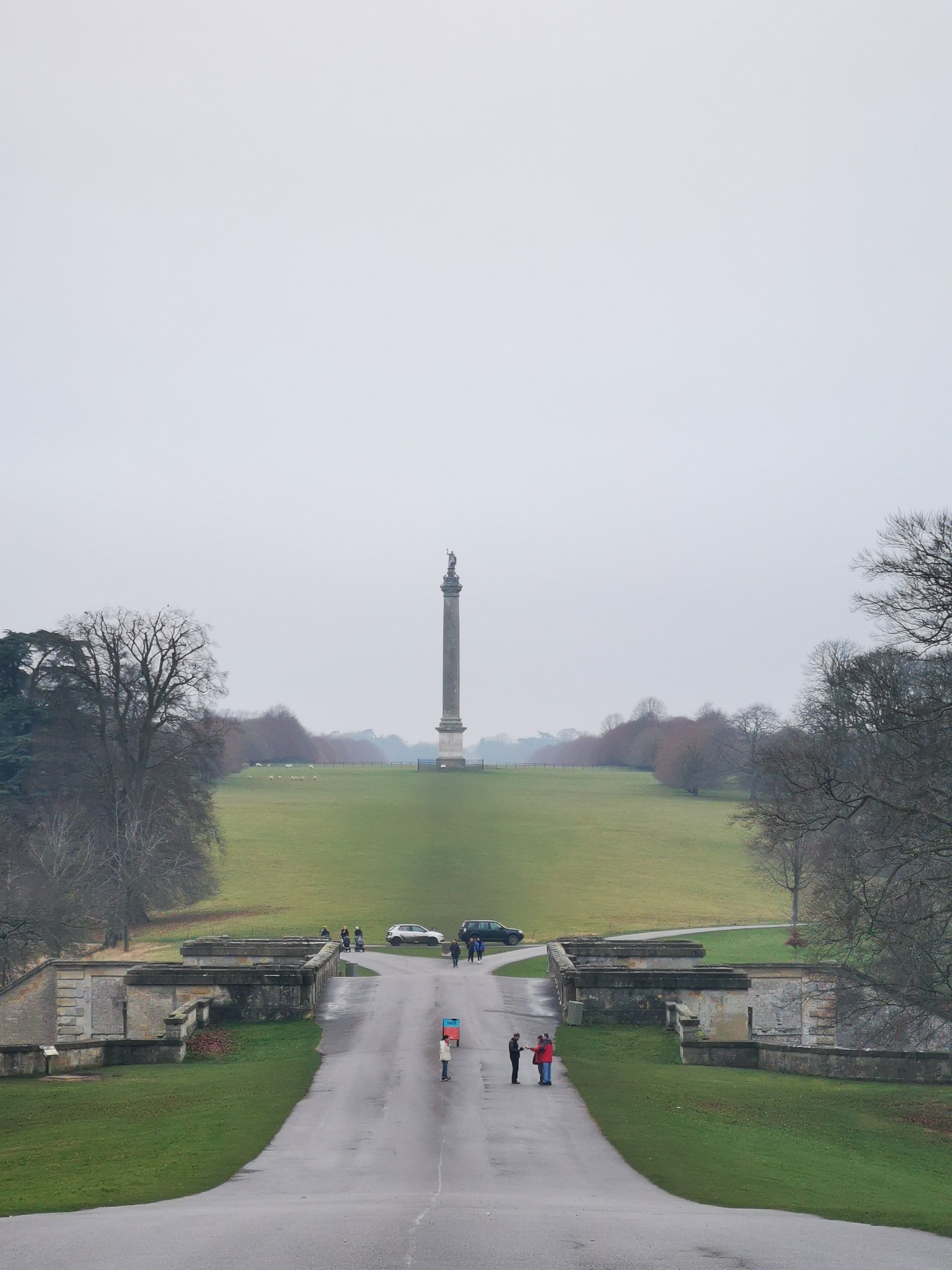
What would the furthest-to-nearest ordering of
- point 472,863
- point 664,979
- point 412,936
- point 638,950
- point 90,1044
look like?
point 472,863 < point 412,936 < point 638,950 < point 664,979 < point 90,1044

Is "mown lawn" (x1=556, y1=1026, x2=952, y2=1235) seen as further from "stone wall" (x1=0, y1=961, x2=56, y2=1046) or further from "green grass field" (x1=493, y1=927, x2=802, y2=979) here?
"stone wall" (x1=0, y1=961, x2=56, y2=1046)

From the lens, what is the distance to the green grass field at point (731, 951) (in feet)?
164

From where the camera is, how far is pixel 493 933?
197 feet

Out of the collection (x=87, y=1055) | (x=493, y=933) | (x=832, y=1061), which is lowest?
(x=493, y=933)

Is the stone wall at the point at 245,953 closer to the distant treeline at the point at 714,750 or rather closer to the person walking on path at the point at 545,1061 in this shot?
the person walking on path at the point at 545,1061

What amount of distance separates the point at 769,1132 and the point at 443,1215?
9.91m

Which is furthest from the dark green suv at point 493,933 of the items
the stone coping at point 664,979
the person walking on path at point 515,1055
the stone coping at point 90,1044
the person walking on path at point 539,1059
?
the person walking on path at point 515,1055

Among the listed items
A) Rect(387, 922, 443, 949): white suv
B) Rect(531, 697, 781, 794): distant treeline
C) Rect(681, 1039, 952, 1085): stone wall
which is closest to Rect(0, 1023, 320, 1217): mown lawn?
Rect(681, 1039, 952, 1085): stone wall

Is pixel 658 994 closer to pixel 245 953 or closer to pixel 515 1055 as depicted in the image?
pixel 515 1055

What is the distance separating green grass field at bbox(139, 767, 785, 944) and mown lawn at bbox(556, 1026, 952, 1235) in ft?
105

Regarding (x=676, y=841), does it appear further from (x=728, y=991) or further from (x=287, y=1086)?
(x=287, y=1086)

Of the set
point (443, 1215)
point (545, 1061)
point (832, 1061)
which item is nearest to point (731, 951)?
point (832, 1061)

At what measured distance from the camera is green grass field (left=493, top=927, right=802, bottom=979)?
Result: 49969mm

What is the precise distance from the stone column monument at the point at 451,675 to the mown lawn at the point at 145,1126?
11485cm
